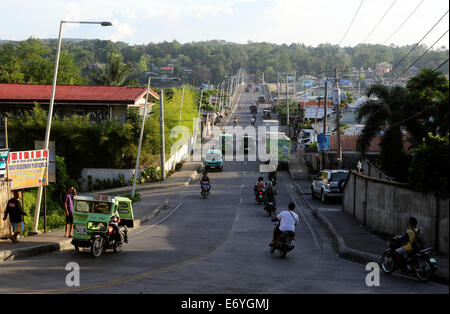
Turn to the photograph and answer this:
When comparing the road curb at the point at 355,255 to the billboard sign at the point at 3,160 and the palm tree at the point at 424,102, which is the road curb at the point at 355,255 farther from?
the palm tree at the point at 424,102

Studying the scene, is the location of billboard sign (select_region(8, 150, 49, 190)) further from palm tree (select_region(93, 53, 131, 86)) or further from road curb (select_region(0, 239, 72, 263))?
palm tree (select_region(93, 53, 131, 86))

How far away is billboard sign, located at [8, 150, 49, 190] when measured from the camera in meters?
19.9

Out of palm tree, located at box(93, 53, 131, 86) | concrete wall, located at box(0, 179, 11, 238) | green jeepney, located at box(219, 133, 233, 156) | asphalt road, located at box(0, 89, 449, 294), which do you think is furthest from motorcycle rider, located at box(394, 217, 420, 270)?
palm tree, located at box(93, 53, 131, 86)

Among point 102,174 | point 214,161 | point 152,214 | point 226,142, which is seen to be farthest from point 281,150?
point 152,214

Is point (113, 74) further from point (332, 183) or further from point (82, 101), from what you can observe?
point (332, 183)

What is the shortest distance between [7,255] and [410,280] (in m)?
10.6

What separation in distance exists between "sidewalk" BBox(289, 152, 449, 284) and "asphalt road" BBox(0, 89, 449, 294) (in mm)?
389

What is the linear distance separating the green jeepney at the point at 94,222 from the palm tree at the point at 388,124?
69.3 feet

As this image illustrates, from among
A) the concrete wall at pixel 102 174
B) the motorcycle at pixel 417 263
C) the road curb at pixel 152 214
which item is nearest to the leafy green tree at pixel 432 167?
the motorcycle at pixel 417 263

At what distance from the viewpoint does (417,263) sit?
42.3 feet

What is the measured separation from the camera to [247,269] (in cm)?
1464

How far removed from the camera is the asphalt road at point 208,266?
12.0 meters
